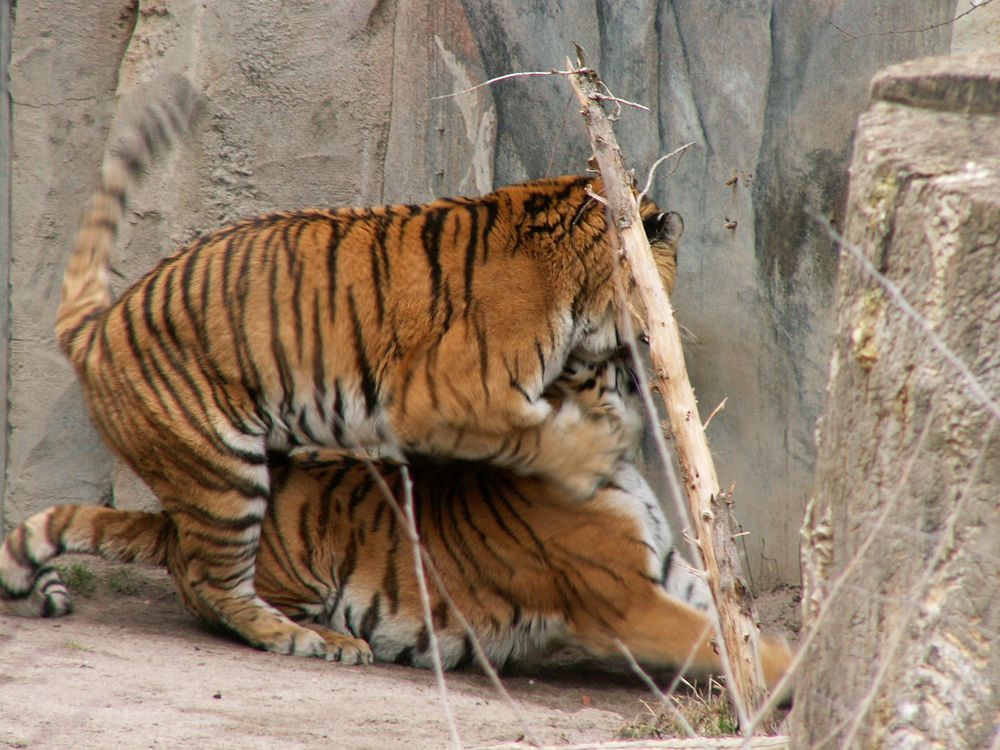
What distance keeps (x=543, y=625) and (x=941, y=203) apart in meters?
2.99

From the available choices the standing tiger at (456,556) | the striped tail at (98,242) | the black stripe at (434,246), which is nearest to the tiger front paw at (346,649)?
the standing tiger at (456,556)

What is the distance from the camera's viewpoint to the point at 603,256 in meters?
4.27

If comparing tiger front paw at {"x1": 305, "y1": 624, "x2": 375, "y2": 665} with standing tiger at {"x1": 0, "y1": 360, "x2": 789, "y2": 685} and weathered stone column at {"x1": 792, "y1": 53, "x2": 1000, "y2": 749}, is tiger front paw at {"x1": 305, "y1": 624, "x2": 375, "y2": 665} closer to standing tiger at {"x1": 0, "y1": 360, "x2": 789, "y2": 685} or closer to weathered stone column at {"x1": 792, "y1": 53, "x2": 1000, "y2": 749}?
standing tiger at {"x1": 0, "y1": 360, "x2": 789, "y2": 685}

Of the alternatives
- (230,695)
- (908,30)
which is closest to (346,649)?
(230,695)

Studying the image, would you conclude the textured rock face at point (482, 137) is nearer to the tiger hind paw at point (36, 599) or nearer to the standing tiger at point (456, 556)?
the standing tiger at point (456, 556)

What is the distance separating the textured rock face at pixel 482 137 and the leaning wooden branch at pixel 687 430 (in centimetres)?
101

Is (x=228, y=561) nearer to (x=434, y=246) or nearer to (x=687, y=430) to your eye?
(x=434, y=246)

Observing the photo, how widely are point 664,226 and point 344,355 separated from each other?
3.90ft

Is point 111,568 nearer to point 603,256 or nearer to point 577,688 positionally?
point 577,688

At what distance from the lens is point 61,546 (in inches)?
174

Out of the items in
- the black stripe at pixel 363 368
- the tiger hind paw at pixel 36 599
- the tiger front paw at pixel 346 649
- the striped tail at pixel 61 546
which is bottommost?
the tiger front paw at pixel 346 649

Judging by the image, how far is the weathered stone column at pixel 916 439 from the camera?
1.63 meters

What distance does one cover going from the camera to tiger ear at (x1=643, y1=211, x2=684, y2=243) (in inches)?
171

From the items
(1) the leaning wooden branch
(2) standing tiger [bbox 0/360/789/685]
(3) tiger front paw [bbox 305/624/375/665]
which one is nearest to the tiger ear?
(2) standing tiger [bbox 0/360/789/685]
